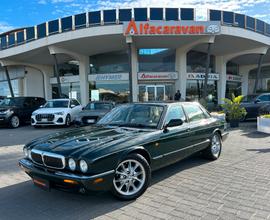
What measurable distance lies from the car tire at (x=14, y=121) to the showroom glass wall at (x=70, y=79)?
430 inches

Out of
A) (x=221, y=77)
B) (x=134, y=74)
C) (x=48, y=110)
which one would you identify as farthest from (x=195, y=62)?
(x=48, y=110)

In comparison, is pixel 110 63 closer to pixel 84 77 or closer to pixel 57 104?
pixel 84 77

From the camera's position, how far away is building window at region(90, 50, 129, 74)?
23047 mm

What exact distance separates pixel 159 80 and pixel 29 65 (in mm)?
14886

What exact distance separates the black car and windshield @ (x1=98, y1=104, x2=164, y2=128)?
33.3 feet

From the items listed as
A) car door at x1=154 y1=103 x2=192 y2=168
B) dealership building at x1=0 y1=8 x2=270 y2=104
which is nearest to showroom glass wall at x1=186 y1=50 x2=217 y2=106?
dealership building at x1=0 y1=8 x2=270 y2=104

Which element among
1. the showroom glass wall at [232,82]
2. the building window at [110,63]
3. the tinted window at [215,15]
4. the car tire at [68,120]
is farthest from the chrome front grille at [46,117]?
the showroom glass wall at [232,82]

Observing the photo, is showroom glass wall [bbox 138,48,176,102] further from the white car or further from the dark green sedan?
the dark green sedan

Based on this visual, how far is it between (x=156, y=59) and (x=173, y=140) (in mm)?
18652

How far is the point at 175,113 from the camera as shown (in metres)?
4.95

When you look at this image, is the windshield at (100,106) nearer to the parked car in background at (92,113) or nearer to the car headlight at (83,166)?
the parked car in background at (92,113)

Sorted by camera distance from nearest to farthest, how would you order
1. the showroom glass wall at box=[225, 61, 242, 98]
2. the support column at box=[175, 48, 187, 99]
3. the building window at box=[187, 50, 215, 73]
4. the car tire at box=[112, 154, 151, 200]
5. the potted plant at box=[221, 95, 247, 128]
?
the car tire at box=[112, 154, 151, 200] → the potted plant at box=[221, 95, 247, 128] → the support column at box=[175, 48, 187, 99] → the building window at box=[187, 50, 215, 73] → the showroom glass wall at box=[225, 61, 242, 98]

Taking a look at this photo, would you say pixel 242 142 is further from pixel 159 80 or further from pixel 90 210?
pixel 159 80

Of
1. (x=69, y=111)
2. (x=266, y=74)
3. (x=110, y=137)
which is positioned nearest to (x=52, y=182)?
(x=110, y=137)
